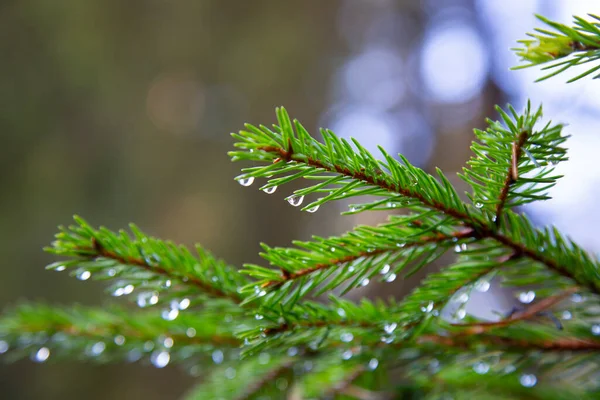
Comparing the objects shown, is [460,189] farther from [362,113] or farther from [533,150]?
[533,150]

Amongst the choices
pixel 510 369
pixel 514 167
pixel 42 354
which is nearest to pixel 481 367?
pixel 510 369

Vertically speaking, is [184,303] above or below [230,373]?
above

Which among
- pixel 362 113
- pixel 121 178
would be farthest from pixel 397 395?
pixel 121 178

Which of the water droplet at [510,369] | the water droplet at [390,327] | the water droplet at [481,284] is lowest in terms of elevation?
the water droplet at [510,369]

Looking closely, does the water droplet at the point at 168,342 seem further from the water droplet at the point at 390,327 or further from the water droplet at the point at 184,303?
the water droplet at the point at 390,327

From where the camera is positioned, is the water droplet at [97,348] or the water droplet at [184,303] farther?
the water droplet at [97,348]

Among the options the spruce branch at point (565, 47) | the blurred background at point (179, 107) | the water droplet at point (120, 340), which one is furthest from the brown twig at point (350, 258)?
the blurred background at point (179, 107)

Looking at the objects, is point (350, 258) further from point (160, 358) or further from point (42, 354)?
point (42, 354)
